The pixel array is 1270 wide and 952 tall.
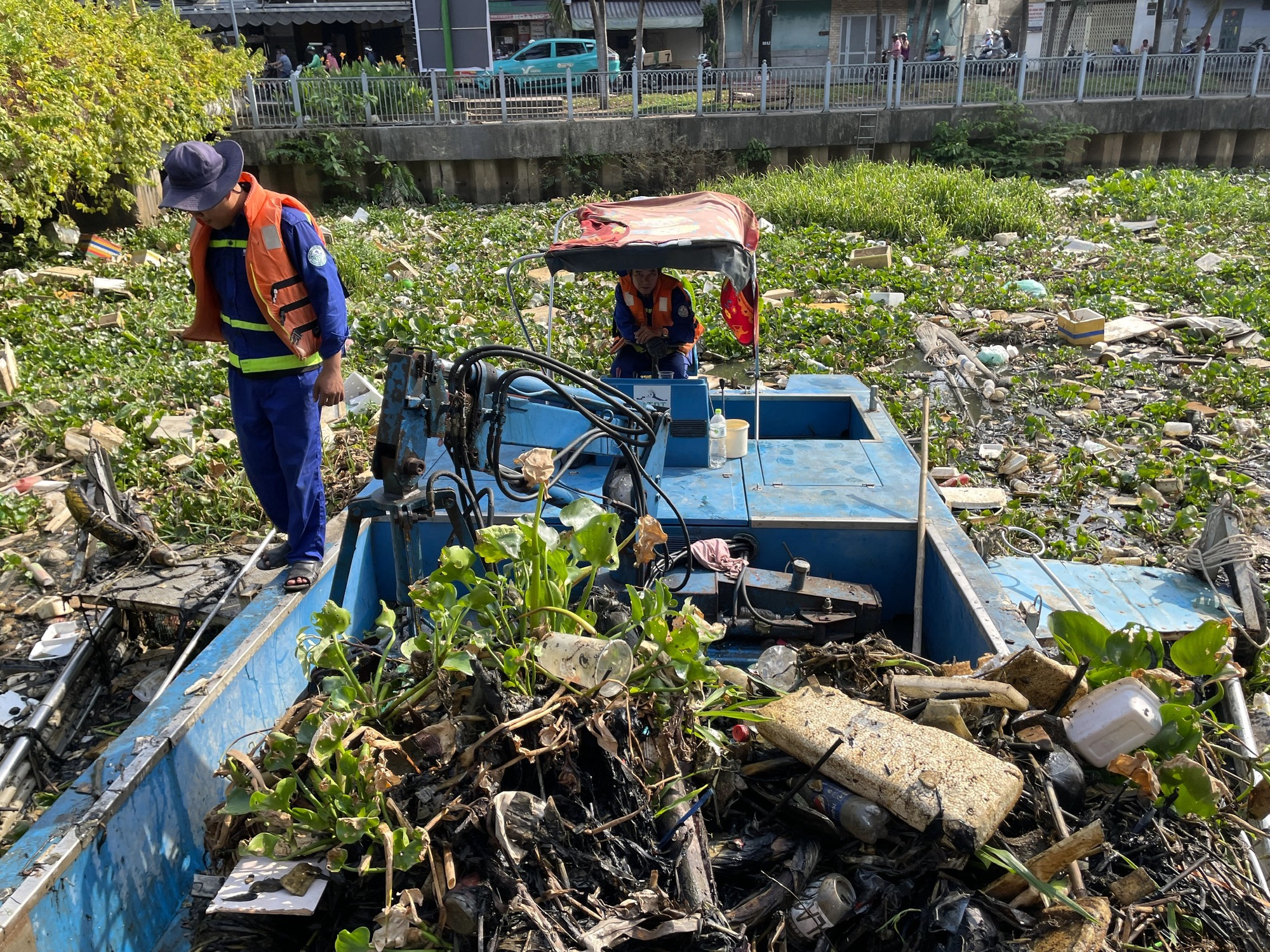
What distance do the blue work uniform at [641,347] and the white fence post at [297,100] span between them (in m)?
12.1

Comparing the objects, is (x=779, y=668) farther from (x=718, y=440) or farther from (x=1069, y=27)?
(x=1069, y=27)

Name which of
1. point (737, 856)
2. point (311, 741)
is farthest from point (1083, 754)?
point (311, 741)

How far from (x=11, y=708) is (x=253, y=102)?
13.7 meters

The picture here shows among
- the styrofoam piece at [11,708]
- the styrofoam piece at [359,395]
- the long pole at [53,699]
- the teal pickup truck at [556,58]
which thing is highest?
the teal pickup truck at [556,58]

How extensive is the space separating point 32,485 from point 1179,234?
13.0m

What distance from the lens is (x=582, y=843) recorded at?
81.0 inches

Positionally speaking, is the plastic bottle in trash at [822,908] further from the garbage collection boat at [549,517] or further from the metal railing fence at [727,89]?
the metal railing fence at [727,89]

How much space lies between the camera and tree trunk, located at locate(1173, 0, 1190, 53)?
22658mm

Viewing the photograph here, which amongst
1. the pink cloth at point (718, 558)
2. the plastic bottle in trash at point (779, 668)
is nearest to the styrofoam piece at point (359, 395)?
the pink cloth at point (718, 558)

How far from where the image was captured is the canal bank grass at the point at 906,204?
1213cm

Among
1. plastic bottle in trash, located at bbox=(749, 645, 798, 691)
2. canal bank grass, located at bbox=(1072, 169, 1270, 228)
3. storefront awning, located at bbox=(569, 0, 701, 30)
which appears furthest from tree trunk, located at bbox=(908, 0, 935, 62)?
plastic bottle in trash, located at bbox=(749, 645, 798, 691)

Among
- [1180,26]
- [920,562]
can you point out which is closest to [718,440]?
[920,562]

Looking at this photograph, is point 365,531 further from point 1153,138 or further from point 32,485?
point 1153,138

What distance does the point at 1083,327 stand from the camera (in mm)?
8398
